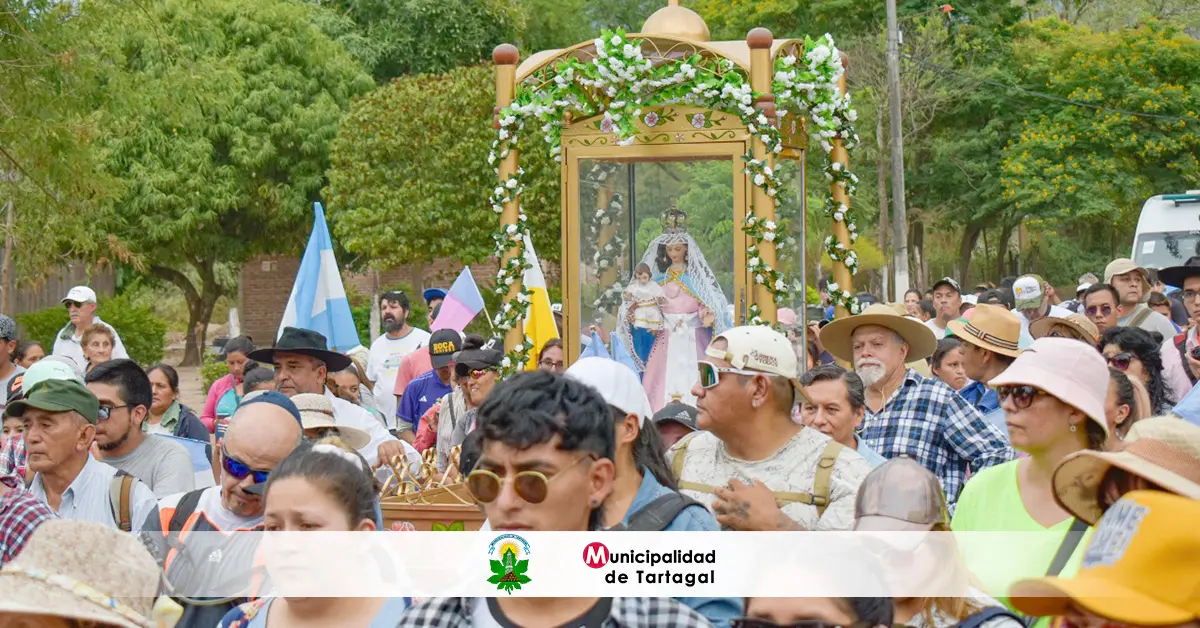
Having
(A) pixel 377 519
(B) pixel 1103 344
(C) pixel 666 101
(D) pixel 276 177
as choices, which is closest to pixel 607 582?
(A) pixel 377 519

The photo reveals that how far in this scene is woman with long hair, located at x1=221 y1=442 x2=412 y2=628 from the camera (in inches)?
145

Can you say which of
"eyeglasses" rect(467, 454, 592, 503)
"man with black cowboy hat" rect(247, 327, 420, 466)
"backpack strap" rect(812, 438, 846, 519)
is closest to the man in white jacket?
"man with black cowboy hat" rect(247, 327, 420, 466)

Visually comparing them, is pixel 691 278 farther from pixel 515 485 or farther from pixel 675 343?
pixel 515 485

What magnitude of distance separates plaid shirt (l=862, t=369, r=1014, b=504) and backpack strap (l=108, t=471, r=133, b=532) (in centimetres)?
311

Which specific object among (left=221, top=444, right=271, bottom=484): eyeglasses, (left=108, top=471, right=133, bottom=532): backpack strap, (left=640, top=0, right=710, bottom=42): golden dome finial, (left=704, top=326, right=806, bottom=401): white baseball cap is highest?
(left=640, top=0, right=710, bottom=42): golden dome finial

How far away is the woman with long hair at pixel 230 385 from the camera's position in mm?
9719

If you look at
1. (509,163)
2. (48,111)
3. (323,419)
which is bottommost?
(323,419)

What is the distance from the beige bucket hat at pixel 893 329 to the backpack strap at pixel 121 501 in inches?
137

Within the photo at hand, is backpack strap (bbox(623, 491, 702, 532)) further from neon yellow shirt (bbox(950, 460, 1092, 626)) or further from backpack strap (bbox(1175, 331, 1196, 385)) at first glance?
backpack strap (bbox(1175, 331, 1196, 385))

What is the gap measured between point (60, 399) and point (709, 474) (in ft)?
8.27

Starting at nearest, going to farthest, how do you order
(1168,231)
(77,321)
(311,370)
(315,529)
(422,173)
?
1. (315,529)
2. (311,370)
3. (77,321)
4. (1168,231)
5. (422,173)

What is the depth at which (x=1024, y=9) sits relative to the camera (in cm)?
3734

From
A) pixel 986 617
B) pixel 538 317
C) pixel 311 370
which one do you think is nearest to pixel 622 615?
pixel 986 617

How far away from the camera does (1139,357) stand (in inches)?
297
